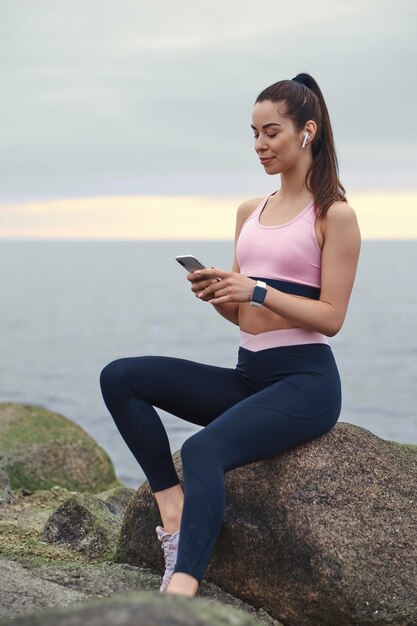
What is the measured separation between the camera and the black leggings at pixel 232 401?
17.9 feet

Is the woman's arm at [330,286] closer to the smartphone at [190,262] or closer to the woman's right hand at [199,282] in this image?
the woman's right hand at [199,282]

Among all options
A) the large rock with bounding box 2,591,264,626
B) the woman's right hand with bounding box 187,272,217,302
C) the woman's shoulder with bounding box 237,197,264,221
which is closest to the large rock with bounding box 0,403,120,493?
the woman's shoulder with bounding box 237,197,264,221

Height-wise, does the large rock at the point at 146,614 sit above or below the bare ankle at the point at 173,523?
above

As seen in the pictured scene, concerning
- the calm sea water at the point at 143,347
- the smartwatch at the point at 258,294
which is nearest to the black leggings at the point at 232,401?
the smartwatch at the point at 258,294

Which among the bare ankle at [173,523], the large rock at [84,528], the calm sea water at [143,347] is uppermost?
the bare ankle at [173,523]

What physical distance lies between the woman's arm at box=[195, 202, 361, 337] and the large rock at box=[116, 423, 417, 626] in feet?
2.90

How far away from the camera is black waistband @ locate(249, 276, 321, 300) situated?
5.85 metres

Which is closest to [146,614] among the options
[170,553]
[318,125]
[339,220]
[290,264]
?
[170,553]

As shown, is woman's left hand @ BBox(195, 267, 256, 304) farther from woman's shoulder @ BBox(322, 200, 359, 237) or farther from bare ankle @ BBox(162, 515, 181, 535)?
bare ankle @ BBox(162, 515, 181, 535)

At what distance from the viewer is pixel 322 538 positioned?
5.79m

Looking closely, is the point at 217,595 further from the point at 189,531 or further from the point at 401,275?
the point at 401,275

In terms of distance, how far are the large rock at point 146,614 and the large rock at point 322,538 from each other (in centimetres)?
286

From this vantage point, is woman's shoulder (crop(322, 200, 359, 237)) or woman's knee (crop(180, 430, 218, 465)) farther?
woman's shoulder (crop(322, 200, 359, 237))

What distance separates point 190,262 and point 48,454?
6310 mm
